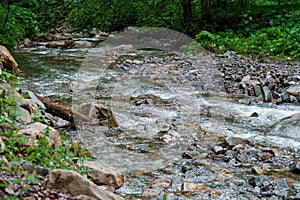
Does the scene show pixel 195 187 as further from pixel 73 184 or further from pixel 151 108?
pixel 151 108

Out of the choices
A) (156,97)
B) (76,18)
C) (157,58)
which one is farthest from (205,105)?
(76,18)

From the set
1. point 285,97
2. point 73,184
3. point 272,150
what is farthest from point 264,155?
point 285,97

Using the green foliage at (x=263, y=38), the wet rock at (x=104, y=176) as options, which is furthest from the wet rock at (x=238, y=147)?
the green foliage at (x=263, y=38)

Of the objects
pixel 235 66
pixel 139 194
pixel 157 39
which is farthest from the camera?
pixel 157 39

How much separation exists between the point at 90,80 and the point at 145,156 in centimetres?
462

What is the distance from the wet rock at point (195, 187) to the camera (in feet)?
11.7

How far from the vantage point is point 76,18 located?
20.2 m

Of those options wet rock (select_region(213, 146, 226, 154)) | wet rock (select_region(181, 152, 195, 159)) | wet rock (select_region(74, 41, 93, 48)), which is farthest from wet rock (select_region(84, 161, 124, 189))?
wet rock (select_region(74, 41, 93, 48))

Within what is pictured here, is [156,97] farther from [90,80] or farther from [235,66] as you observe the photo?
[235,66]

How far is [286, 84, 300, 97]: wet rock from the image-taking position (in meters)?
7.36

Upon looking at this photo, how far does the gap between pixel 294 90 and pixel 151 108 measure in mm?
2953

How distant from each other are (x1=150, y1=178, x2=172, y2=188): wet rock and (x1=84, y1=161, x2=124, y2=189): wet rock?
31 centimetres

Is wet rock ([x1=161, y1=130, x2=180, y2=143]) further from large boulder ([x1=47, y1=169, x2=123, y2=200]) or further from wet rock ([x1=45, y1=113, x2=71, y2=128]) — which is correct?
large boulder ([x1=47, y1=169, x2=123, y2=200])

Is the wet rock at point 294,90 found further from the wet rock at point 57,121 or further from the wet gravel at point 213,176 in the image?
the wet rock at point 57,121
